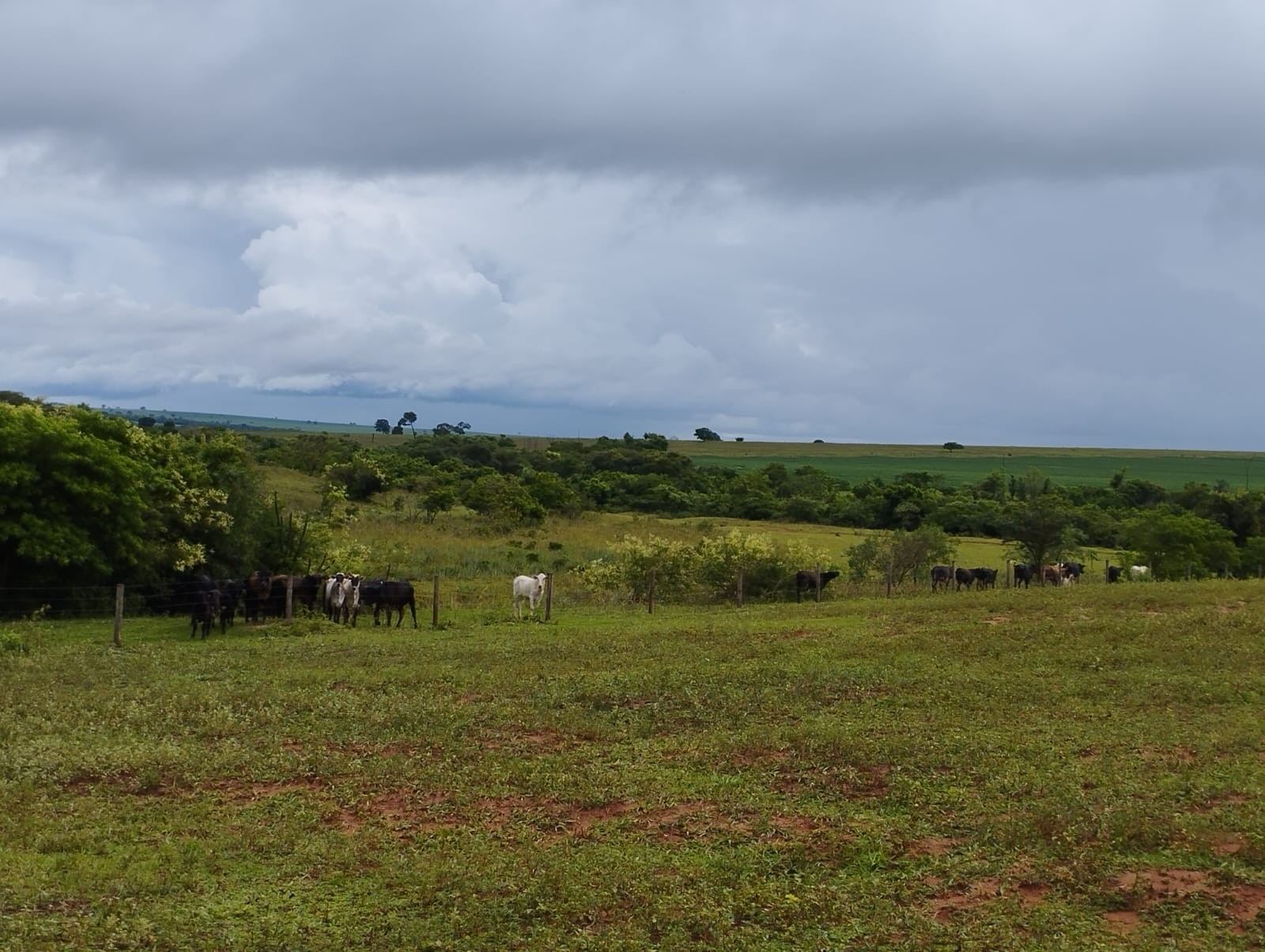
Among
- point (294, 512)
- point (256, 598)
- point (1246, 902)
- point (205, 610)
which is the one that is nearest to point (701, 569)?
point (256, 598)

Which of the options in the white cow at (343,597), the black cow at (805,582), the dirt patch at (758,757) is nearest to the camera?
the dirt patch at (758,757)

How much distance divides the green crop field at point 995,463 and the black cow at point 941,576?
84700 millimetres

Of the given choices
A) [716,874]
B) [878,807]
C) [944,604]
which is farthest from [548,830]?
[944,604]

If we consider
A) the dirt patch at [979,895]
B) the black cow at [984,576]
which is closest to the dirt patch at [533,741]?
the dirt patch at [979,895]

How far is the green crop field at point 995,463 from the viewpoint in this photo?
13362 centimetres

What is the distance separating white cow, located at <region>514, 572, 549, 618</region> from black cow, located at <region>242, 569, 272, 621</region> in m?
5.57

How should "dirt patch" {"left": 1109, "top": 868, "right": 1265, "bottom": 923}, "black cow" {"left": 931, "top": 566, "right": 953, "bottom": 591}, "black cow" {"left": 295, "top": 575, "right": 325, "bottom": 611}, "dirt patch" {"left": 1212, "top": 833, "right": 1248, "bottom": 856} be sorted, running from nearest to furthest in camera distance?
"dirt patch" {"left": 1109, "top": 868, "right": 1265, "bottom": 923} < "dirt patch" {"left": 1212, "top": 833, "right": 1248, "bottom": 856} < "black cow" {"left": 295, "top": 575, "right": 325, "bottom": 611} < "black cow" {"left": 931, "top": 566, "right": 953, "bottom": 591}

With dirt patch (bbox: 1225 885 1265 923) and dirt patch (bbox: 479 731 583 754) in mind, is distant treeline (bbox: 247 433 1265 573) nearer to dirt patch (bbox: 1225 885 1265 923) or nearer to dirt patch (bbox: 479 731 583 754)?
dirt patch (bbox: 479 731 583 754)

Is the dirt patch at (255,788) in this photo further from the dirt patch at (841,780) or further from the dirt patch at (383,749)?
the dirt patch at (841,780)

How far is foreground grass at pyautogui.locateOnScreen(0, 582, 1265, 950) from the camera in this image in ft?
24.1

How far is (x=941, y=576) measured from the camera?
32.8 meters

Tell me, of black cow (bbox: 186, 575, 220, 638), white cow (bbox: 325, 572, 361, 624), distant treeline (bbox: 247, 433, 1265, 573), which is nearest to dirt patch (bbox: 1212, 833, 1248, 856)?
black cow (bbox: 186, 575, 220, 638)

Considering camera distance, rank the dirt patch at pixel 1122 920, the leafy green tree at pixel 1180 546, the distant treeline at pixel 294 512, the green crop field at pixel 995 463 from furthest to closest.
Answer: the green crop field at pixel 995 463
the leafy green tree at pixel 1180 546
the distant treeline at pixel 294 512
the dirt patch at pixel 1122 920

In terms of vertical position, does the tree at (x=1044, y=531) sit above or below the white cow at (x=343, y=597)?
above
